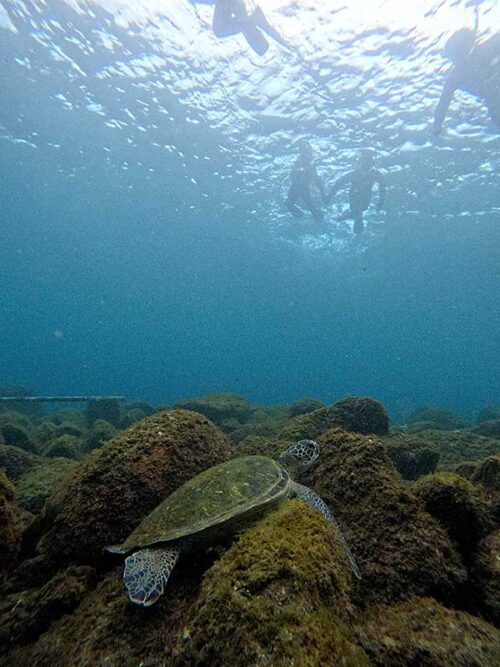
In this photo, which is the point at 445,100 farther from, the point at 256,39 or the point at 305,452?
the point at 305,452

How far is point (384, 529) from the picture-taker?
2604 mm

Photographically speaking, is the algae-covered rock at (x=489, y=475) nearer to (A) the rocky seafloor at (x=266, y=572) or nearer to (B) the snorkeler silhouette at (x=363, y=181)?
(A) the rocky seafloor at (x=266, y=572)

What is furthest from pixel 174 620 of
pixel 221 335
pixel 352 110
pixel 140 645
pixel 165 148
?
pixel 221 335

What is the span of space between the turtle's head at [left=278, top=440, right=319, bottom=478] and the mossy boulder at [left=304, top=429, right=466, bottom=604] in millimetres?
231

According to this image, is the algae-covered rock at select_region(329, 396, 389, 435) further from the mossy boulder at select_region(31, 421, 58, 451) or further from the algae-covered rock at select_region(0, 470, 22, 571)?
the mossy boulder at select_region(31, 421, 58, 451)

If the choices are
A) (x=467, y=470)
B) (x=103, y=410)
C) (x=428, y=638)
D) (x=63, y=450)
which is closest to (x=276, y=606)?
(x=428, y=638)

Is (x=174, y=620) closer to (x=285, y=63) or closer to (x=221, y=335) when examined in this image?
(x=285, y=63)

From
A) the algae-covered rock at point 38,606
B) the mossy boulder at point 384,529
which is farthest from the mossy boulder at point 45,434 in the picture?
the mossy boulder at point 384,529

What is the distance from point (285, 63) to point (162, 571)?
2037 cm

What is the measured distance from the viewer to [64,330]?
15888 centimetres

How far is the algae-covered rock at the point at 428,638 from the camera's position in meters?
1.62

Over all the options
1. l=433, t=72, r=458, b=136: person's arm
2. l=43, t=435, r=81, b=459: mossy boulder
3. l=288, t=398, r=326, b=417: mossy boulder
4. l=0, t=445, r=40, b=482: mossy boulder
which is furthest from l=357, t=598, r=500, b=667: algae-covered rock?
l=433, t=72, r=458, b=136: person's arm

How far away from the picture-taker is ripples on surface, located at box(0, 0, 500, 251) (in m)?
13.5

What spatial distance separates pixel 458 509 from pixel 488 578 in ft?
1.60
